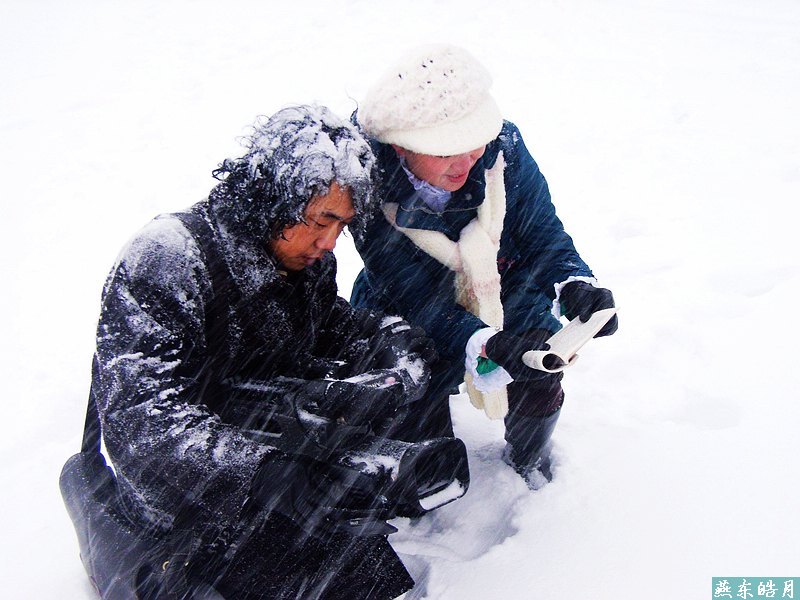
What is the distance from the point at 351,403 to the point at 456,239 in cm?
81

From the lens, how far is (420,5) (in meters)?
6.70

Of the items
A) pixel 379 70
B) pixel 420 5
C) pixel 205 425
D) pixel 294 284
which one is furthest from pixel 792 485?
Result: pixel 420 5

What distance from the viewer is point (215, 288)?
1.58 meters

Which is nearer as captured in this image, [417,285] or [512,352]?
[512,352]

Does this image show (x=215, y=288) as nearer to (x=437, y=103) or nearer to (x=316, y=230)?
(x=316, y=230)

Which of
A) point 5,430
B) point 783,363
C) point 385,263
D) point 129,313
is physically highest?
point 129,313

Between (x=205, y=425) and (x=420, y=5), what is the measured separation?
20.3ft

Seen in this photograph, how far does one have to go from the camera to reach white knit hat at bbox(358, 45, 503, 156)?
70.7 inches

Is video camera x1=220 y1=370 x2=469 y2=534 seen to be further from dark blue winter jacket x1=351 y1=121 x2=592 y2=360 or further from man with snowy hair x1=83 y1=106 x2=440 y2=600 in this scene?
dark blue winter jacket x1=351 y1=121 x2=592 y2=360

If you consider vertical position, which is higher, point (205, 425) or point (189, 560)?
point (205, 425)

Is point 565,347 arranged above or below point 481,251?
below

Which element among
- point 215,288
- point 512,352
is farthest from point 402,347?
point 215,288

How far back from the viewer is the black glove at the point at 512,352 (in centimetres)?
193

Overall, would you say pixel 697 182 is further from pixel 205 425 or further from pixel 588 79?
pixel 205 425
